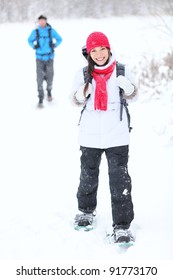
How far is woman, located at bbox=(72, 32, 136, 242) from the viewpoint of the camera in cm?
363

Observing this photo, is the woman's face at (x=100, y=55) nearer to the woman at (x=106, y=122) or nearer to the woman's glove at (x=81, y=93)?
the woman at (x=106, y=122)

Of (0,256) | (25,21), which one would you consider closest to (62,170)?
(0,256)

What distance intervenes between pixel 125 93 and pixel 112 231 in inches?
51.5

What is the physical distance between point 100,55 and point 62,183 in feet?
7.15

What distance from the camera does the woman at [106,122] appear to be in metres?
3.63

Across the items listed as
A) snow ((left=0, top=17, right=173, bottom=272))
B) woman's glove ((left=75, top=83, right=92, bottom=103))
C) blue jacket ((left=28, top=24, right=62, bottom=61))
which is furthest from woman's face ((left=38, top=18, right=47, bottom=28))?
woman's glove ((left=75, top=83, right=92, bottom=103))

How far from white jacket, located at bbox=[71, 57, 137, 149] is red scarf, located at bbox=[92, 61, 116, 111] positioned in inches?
2.3

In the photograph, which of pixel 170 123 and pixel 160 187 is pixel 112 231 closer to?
pixel 160 187

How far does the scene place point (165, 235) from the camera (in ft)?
12.8

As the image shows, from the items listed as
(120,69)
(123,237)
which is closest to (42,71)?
(120,69)

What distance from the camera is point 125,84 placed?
3.62 meters

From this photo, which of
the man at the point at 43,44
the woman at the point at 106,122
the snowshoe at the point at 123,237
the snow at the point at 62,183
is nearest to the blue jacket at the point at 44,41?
the man at the point at 43,44

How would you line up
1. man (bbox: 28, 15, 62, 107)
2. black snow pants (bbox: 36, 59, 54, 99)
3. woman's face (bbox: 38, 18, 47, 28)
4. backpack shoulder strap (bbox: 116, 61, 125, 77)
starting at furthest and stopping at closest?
black snow pants (bbox: 36, 59, 54, 99) → man (bbox: 28, 15, 62, 107) → woman's face (bbox: 38, 18, 47, 28) → backpack shoulder strap (bbox: 116, 61, 125, 77)

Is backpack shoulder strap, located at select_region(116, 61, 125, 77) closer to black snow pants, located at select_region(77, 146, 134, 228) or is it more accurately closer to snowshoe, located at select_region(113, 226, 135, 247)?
black snow pants, located at select_region(77, 146, 134, 228)
